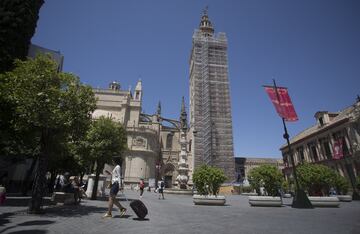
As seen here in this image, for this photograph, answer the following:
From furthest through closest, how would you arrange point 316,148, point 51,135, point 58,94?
point 316,148 → point 51,135 → point 58,94

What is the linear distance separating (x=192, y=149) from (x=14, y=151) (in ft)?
130

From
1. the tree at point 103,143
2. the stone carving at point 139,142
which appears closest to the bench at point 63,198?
the tree at point 103,143

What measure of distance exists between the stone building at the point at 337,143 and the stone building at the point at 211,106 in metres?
15.9

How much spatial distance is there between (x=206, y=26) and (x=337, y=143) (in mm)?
50343

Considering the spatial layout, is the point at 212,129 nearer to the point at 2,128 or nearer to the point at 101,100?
the point at 101,100

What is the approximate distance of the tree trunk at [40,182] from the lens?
28.8 ft

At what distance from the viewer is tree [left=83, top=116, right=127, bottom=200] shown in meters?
16.7

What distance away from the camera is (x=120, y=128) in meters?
18.4

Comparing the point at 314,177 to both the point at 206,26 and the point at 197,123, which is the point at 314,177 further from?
the point at 206,26

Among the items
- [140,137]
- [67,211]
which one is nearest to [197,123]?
[140,137]

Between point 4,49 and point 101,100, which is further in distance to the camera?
point 101,100

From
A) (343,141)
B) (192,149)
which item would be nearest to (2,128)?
(343,141)

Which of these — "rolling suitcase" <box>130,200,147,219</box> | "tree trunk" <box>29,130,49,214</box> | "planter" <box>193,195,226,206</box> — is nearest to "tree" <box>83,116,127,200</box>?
"tree trunk" <box>29,130,49,214</box>

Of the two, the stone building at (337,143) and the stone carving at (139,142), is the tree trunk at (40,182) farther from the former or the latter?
the stone carving at (139,142)
